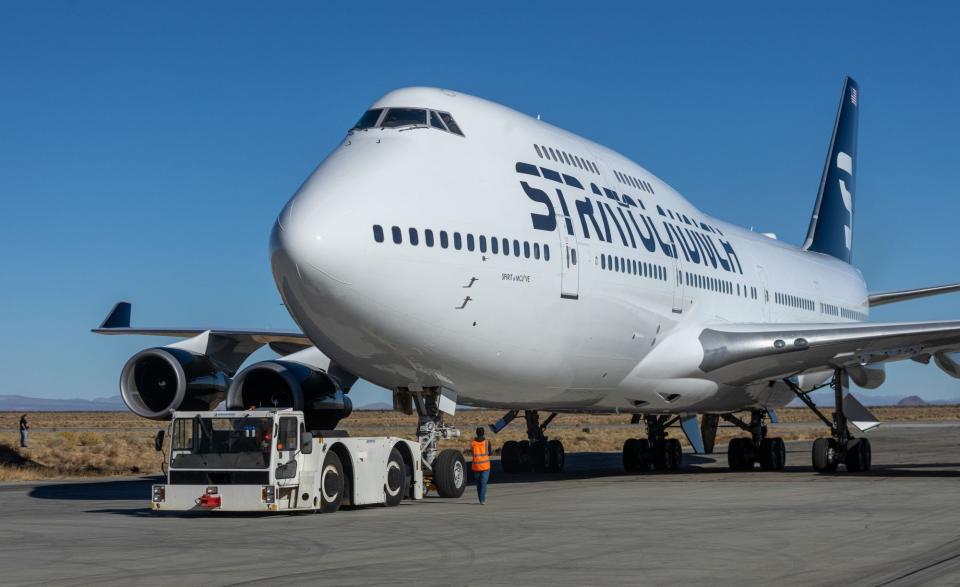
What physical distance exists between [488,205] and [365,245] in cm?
253

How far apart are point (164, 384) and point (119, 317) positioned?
3.31 metres

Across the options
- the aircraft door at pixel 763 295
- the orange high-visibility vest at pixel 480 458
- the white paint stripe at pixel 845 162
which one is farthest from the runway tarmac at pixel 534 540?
the white paint stripe at pixel 845 162

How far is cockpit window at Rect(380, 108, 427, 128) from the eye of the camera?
17094 mm

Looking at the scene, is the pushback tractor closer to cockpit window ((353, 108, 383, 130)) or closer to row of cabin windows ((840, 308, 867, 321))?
cockpit window ((353, 108, 383, 130))

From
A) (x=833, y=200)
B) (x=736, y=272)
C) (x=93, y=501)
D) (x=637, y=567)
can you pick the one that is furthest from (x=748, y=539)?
(x=833, y=200)

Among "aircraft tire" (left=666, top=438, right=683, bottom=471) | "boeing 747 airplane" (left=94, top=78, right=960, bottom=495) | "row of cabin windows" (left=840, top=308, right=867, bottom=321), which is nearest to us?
"boeing 747 airplane" (left=94, top=78, right=960, bottom=495)

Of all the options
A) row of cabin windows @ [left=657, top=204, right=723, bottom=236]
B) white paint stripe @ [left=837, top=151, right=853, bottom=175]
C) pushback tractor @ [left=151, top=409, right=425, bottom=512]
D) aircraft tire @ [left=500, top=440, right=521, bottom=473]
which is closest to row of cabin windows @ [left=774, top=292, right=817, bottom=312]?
row of cabin windows @ [left=657, top=204, right=723, bottom=236]

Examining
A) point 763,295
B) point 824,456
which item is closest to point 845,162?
point 763,295

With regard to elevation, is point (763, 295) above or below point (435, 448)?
above

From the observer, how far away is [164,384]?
20359 millimetres

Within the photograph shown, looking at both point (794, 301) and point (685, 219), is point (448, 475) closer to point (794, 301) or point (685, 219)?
point (685, 219)

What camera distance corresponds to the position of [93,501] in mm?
19344

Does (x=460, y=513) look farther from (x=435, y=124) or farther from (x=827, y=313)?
(x=827, y=313)

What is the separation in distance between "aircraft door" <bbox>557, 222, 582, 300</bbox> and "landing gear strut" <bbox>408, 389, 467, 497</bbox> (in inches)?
95.5
